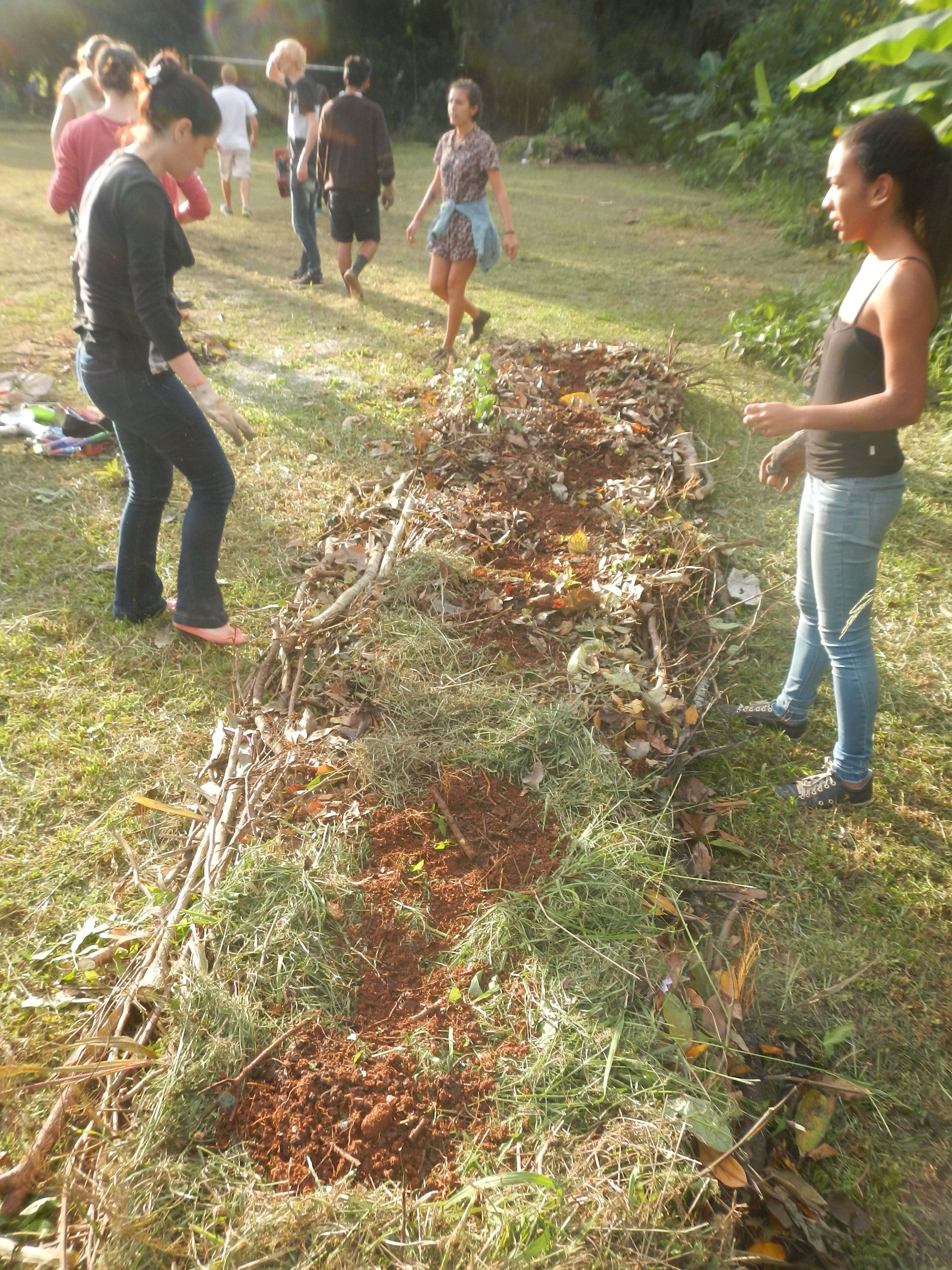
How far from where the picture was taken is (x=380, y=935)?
2.16m

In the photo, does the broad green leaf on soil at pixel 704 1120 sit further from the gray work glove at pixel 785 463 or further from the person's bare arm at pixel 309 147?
the person's bare arm at pixel 309 147

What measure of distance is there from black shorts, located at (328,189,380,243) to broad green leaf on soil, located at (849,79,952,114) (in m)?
4.29

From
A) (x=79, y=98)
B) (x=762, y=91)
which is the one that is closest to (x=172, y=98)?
(x=79, y=98)

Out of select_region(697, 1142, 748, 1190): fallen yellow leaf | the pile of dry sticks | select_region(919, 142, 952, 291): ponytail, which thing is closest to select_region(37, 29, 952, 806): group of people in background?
select_region(919, 142, 952, 291): ponytail

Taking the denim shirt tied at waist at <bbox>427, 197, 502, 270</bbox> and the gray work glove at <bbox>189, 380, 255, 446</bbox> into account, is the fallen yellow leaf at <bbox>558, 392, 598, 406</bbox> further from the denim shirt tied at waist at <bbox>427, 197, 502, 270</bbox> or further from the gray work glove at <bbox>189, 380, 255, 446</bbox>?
the gray work glove at <bbox>189, 380, 255, 446</bbox>

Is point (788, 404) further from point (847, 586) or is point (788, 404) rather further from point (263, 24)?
point (263, 24)

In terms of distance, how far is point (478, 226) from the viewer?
6.04 metres

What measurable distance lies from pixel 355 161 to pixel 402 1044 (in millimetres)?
7560

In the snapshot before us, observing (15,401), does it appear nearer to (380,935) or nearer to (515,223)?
(380,935)

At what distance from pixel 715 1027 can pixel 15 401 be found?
5.89 metres

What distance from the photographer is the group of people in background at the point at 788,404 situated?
81.0 inches

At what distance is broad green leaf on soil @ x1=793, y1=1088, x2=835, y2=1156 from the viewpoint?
1.91 meters

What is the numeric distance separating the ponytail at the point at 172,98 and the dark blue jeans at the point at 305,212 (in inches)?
222

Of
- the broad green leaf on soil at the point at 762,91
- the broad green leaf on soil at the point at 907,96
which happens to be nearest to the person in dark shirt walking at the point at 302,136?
the broad green leaf on soil at the point at 907,96
